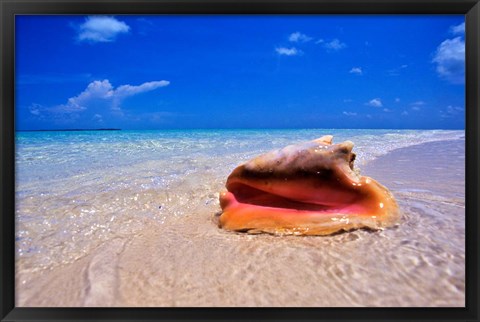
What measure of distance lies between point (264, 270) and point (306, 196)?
0.73m

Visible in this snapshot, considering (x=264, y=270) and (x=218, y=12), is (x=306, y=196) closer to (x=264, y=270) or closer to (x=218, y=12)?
(x=264, y=270)

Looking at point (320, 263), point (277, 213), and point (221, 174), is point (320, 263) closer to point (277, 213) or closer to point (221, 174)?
point (277, 213)

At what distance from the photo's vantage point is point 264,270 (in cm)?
139

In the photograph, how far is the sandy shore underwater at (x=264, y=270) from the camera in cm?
122

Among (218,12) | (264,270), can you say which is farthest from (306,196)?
(218,12)

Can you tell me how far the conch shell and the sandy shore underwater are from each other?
0.09 metres

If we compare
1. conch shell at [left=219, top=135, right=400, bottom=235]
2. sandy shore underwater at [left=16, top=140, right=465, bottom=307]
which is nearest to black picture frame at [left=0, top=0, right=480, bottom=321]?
sandy shore underwater at [left=16, top=140, right=465, bottom=307]

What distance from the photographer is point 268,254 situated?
1536mm

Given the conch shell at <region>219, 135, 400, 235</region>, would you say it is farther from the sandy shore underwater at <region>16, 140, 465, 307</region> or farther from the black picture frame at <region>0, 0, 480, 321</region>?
the black picture frame at <region>0, 0, 480, 321</region>

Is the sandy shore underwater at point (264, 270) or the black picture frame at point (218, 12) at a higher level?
the black picture frame at point (218, 12)

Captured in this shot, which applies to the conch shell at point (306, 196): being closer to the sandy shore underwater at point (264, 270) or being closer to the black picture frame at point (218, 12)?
the sandy shore underwater at point (264, 270)

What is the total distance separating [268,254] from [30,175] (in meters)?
3.61

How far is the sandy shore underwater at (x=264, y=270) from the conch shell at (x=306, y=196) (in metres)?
0.09

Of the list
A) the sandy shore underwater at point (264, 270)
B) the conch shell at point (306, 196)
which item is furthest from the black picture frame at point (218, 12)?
the conch shell at point (306, 196)
